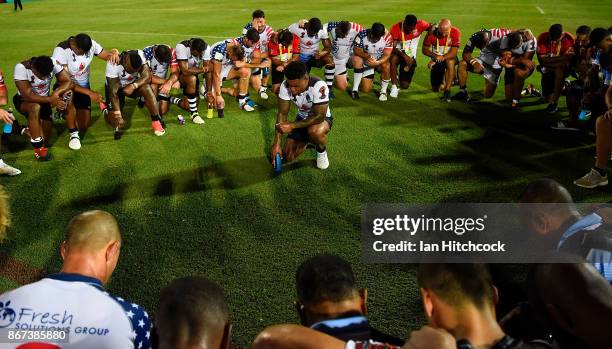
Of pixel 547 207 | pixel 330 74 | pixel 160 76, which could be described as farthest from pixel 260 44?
pixel 547 207

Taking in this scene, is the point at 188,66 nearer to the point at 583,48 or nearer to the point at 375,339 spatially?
the point at 583,48

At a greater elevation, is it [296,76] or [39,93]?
[296,76]

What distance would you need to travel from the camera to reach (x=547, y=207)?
153 inches

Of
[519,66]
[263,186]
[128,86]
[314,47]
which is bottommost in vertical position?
[263,186]

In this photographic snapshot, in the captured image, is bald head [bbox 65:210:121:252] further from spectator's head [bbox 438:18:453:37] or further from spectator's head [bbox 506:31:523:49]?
spectator's head [bbox 438:18:453:37]

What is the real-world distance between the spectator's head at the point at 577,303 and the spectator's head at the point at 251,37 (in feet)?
27.7

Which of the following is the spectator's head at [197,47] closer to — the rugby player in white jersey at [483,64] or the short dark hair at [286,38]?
the short dark hair at [286,38]

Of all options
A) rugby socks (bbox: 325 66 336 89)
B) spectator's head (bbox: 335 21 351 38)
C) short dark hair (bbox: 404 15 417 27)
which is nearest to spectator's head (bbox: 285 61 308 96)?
rugby socks (bbox: 325 66 336 89)

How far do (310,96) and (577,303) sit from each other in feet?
17.6

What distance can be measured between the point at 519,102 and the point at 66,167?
8464mm

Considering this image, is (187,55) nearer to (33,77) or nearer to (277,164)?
(33,77)

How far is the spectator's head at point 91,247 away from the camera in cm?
314

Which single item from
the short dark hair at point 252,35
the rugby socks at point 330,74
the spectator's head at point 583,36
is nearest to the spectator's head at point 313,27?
the rugby socks at point 330,74

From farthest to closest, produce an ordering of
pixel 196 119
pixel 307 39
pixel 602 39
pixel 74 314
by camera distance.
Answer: pixel 307 39, pixel 196 119, pixel 602 39, pixel 74 314
